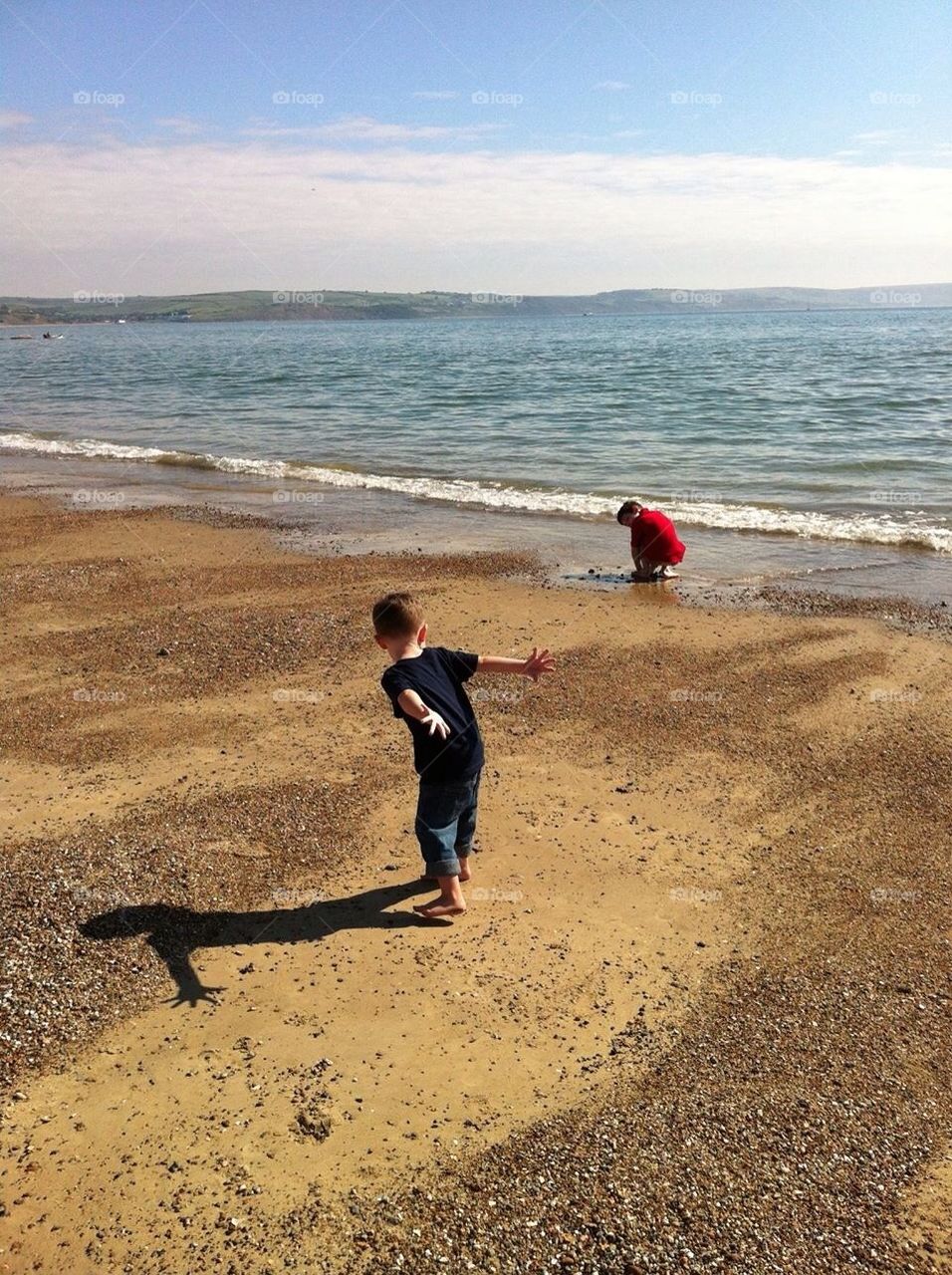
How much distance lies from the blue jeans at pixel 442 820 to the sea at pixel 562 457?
7605 millimetres

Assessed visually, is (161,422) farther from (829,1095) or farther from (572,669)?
(829,1095)

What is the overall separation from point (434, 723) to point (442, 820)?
31.3 inches

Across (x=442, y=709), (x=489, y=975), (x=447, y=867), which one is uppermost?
(x=442, y=709)

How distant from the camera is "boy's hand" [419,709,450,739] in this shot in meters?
4.94

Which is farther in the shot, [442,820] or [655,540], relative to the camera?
[655,540]

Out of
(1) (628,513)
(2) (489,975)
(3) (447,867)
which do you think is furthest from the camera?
(1) (628,513)

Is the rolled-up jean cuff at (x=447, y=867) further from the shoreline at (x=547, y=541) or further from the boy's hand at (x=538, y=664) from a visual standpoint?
the shoreline at (x=547, y=541)

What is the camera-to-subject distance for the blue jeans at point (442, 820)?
540 cm

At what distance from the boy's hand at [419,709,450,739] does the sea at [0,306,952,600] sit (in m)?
8.03

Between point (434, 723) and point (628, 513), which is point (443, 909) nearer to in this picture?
point (434, 723)

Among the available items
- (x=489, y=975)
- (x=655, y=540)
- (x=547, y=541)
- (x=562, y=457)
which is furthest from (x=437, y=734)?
(x=562, y=457)

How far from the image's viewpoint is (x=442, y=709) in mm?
5277

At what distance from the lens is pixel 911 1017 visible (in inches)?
182

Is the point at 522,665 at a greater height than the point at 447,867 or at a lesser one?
greater
